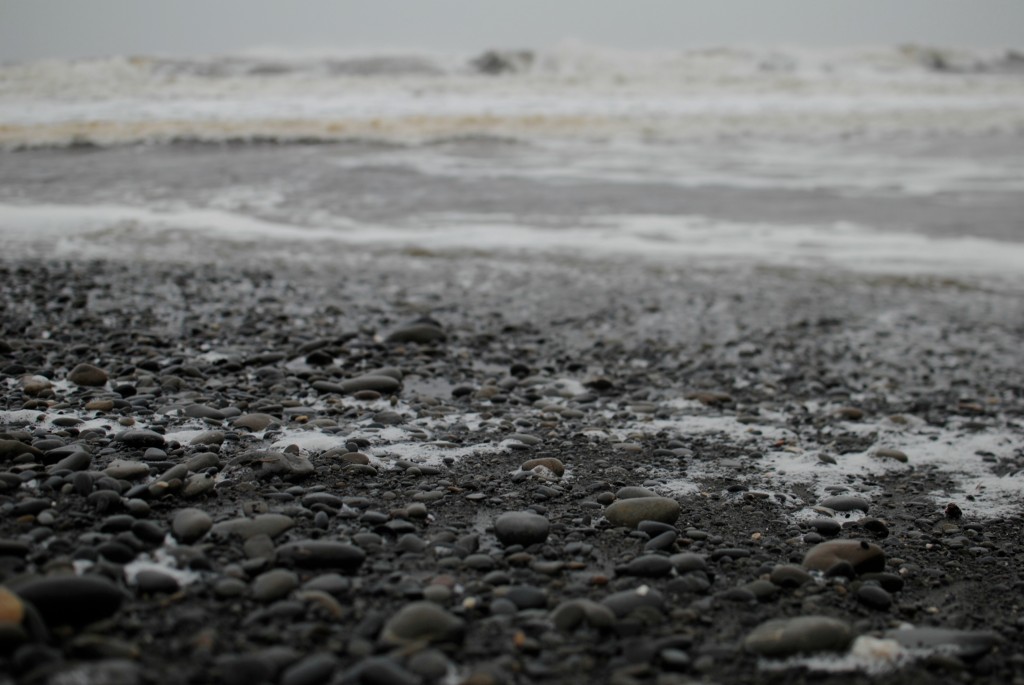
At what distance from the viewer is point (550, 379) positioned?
14.6 ft

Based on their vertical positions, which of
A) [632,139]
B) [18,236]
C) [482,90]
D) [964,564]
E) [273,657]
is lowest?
[964,564]

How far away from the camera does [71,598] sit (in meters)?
1.79

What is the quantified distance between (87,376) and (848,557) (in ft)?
10.5

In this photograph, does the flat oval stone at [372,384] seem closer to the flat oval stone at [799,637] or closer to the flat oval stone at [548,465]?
the flat oval stone at [548,465]

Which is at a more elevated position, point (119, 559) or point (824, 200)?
point (824, 200)

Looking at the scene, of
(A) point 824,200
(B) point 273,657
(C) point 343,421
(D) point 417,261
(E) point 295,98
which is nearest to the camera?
(B) point 273,657

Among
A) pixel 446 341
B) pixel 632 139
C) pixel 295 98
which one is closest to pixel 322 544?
pixel 446 341

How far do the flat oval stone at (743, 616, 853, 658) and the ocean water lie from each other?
6.45 m

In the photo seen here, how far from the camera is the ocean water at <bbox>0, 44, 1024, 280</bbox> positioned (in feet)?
29.1

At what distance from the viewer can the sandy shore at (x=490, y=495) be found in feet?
6.18

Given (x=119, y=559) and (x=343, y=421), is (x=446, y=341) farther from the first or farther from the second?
(x=119, y=559)

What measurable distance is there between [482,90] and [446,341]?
23.3 meters

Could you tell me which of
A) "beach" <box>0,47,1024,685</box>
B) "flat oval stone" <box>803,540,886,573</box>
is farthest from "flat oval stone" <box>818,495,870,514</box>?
"flat oval stone" <box>803,540,886,573</box>

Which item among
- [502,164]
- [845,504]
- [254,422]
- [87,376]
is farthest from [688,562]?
[502,164]
